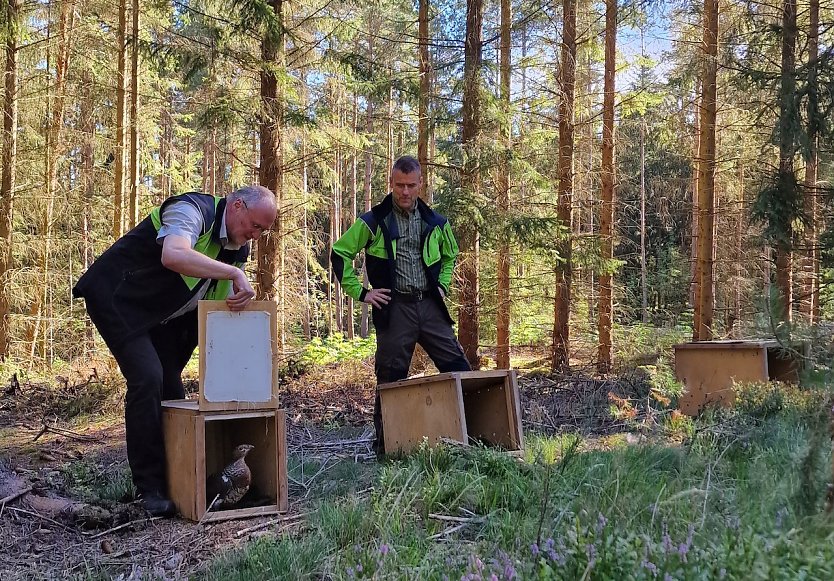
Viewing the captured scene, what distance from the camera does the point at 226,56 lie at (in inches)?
372

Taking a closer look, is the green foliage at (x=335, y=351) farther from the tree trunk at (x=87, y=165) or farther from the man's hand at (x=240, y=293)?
the man's hand at (x=240, y=293)

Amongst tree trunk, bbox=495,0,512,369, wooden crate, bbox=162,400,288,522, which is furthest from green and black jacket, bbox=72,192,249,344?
tree trunk, bbox=495,0,512,369

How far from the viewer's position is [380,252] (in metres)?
5.00

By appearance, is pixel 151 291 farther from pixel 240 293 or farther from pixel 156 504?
pixel 156 504

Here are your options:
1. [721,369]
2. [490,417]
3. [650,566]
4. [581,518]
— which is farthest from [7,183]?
[650,566]

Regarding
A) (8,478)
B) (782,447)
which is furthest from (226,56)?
(782,447)

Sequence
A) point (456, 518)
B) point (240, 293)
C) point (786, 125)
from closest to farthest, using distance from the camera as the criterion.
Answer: point (456, 518), point (240, 293), point (786, 125)

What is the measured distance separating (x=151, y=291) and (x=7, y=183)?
35.5ft

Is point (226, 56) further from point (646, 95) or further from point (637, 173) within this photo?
point (637, 173)

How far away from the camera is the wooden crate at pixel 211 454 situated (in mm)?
3664

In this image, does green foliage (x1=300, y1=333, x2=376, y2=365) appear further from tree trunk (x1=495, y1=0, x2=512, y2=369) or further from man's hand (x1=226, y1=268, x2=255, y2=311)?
man's hand (x1=226, y1=268, x2=255, y2=311)

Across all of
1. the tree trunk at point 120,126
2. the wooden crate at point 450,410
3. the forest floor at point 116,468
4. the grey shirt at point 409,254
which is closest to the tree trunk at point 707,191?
the forest floor at point 116,468

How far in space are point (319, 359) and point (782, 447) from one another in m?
11.2

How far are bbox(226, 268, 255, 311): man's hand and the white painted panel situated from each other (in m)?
0.06
